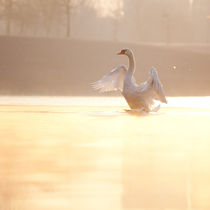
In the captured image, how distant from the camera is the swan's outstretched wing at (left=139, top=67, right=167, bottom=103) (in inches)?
754

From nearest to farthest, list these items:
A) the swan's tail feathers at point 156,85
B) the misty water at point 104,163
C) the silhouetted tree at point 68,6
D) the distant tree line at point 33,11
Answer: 1. the misty water at point 104,163
2. the swan's tail feathers at point 156,85
3. the silhouetted tree at point 68,6
4. the distant tree line at point 33,11

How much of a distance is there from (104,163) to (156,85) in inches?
364

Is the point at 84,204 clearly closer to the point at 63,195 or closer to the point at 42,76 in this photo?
the point at 63,195

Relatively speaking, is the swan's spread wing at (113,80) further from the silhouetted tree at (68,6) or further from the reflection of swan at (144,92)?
the silhouetted tree at (68,6)

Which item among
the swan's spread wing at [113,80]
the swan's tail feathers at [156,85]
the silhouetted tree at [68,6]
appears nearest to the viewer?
the swan's tail feathers at [156,85]

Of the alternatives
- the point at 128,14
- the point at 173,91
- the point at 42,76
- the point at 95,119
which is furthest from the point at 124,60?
the point at 128,14

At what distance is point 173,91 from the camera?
142ft

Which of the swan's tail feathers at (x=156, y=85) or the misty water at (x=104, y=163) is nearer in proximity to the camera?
the misty water at (x=104, y=163)

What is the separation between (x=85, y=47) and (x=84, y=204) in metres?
52.7

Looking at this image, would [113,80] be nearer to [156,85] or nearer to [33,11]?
[156,85]

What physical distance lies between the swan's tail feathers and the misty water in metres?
1.07

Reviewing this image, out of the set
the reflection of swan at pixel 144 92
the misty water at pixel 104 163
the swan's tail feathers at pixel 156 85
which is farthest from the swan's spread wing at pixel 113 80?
the misty water at pixel 104 163

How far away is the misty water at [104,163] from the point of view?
300 inches

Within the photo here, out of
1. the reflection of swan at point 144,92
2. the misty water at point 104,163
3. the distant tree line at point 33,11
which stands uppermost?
the distant tree line at point 33,11
